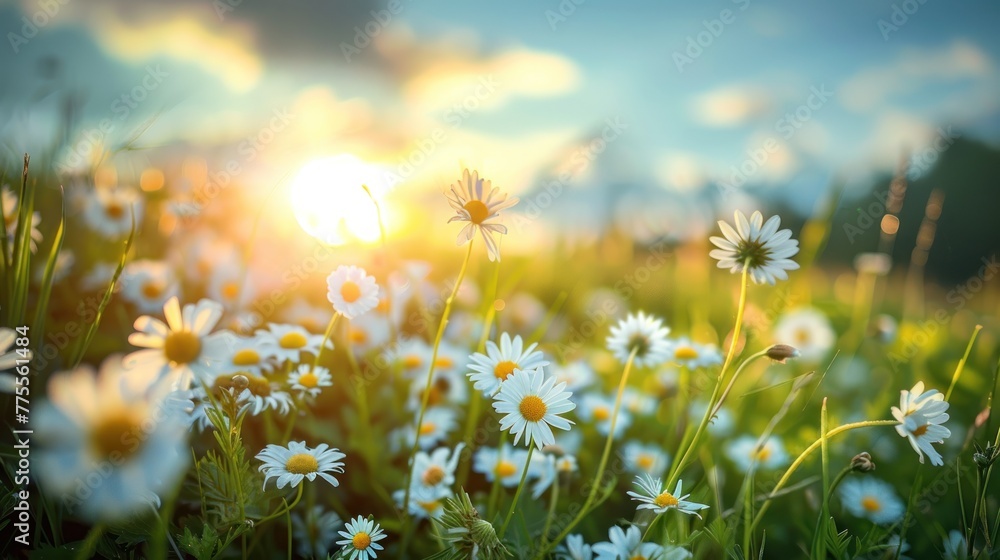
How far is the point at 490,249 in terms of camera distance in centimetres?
82

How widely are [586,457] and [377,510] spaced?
16.5 inches

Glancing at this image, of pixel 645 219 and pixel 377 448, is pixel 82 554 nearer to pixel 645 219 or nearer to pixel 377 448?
pixel 377 448

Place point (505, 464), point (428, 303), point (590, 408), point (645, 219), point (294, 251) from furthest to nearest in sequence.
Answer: point (645, 219) → point (294, 251) → point (428, 303) → point (590, 408) → point (505, 464)

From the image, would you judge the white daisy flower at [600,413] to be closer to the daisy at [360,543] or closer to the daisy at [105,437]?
the daisy at [360,543]

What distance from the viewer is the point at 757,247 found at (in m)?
0.81

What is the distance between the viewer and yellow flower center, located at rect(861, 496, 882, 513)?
1.19 metres

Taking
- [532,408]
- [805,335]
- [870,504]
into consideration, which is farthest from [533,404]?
[805,335]

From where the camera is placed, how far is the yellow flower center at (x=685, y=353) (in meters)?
1.14

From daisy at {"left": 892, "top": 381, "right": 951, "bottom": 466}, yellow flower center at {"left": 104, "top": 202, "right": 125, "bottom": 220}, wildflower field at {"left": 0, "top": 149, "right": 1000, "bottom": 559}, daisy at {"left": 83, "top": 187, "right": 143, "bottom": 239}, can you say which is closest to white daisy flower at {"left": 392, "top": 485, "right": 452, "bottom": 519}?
wildflower field at {"left": 0, "top": 149, "right": 1000, "bottom": 559}

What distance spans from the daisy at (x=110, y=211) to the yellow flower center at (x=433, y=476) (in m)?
1.03

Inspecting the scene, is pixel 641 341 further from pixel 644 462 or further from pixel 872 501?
pixel 872 501

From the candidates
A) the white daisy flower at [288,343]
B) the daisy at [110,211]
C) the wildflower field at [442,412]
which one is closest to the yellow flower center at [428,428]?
the wildflower field at [442,412]

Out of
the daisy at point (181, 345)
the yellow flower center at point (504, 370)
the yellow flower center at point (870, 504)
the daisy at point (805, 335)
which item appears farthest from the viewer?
the daisy at point (805, 335)

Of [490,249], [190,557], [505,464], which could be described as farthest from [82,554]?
[505,464]
